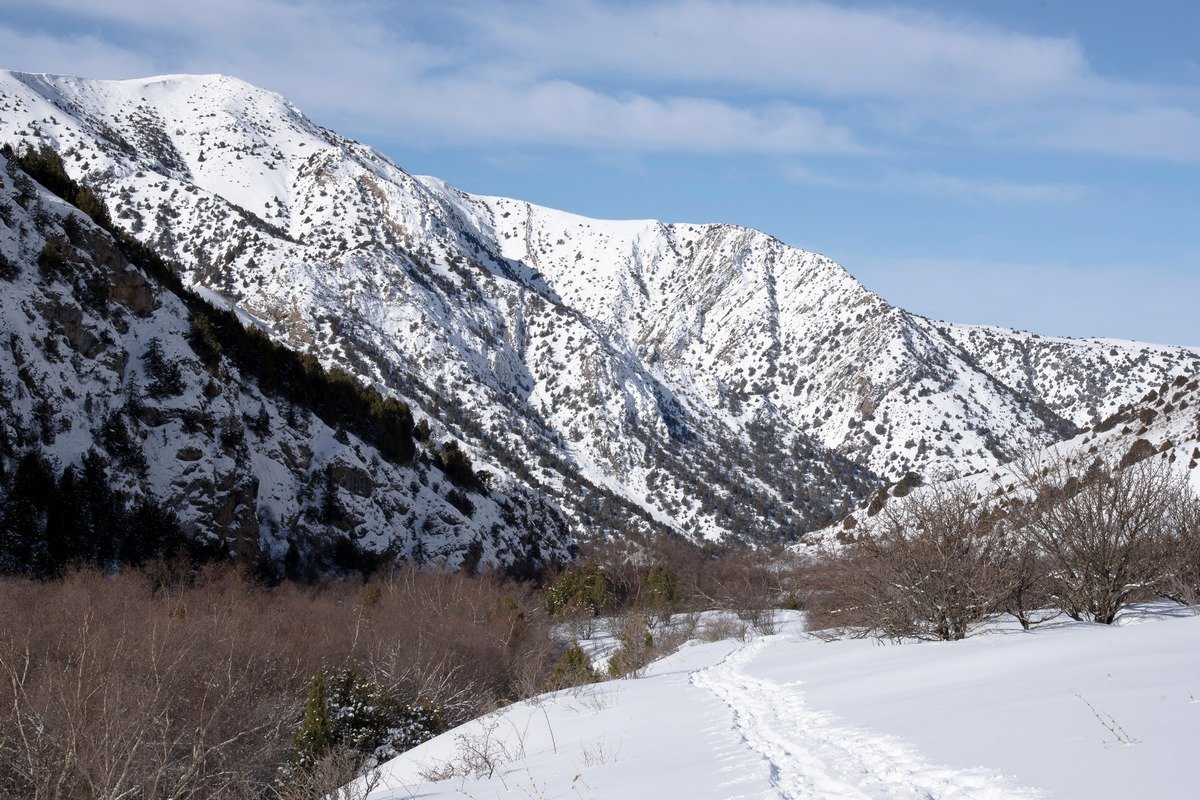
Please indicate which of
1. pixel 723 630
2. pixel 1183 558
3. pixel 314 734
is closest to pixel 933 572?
pixel 1183 558

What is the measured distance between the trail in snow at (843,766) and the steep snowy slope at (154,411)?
1557 inches

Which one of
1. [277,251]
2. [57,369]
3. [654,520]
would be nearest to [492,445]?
[654,520]

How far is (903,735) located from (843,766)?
1043 millimetres

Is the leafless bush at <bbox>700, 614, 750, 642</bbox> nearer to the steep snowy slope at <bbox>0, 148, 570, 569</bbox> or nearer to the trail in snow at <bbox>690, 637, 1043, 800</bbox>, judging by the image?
the steep snowy slope at <bbox>0, 148, 570, 569</bbox>

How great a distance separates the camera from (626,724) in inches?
613

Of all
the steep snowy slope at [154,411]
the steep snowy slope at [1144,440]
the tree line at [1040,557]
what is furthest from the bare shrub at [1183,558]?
the steep snowy slope at [154,411]

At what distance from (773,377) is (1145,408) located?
14169 cm

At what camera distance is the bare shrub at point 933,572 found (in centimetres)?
2128

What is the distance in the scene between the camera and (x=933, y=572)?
21578 millimetres

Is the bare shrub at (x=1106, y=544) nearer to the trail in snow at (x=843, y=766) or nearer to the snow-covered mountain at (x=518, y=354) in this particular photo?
the trail in snow at (x=843, y=766)

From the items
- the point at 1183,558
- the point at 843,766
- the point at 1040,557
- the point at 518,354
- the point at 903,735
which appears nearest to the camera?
the point at 843,766

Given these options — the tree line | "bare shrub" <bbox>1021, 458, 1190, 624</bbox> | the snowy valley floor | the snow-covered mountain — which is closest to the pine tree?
the snowy valley floor

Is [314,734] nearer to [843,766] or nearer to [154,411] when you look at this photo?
[843,766]

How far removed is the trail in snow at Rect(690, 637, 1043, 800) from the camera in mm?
7527
